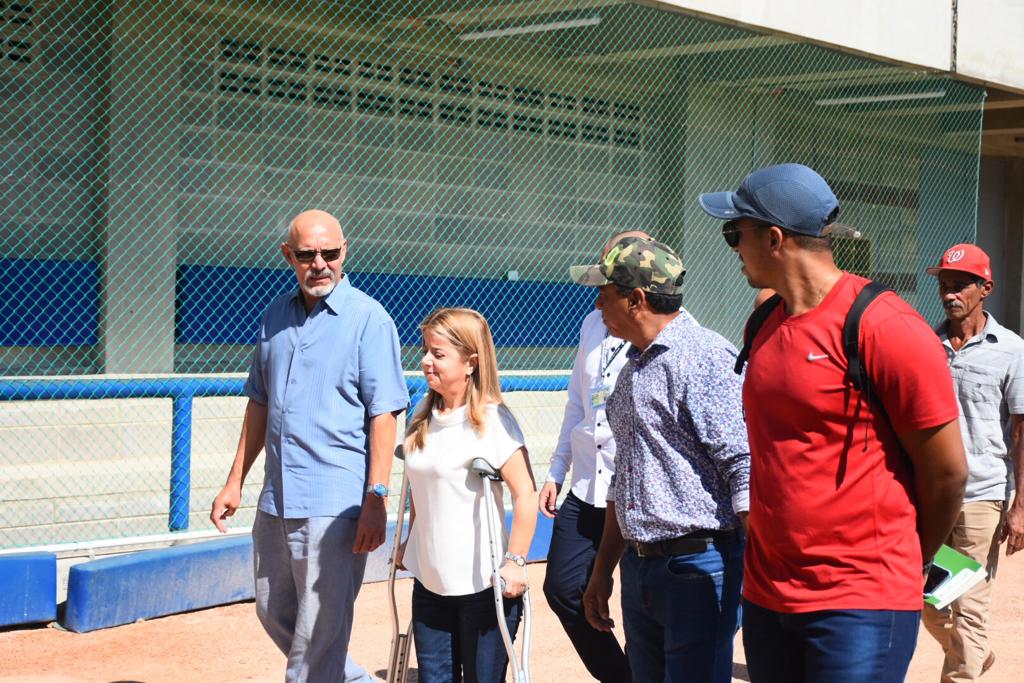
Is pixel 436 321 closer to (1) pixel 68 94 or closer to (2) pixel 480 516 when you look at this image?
(2) pixel 480 516

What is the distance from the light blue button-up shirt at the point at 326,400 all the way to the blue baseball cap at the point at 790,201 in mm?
1876

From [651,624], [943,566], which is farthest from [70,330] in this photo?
[943,566]

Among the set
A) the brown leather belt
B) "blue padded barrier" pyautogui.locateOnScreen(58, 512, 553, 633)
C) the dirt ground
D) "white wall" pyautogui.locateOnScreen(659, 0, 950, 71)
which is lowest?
the dirt ground

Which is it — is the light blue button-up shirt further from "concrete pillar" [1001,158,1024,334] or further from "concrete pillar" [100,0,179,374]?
"concrete pillar" [1001,158,1024,334]

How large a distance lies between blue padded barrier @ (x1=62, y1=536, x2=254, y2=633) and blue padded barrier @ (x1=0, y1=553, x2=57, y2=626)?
10cm

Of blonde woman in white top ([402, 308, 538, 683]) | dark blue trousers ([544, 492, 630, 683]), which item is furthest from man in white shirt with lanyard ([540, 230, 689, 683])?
blonde woman in white top ([402, 308, 538, 683])

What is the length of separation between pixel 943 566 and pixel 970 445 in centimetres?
271

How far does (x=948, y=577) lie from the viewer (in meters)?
2.84

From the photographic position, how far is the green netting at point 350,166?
895 centimetres

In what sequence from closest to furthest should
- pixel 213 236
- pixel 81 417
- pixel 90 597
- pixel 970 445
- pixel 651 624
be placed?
pixel 651 624
pixel 970 445
pixel 90 597
pixel 81 417
pixel 213 236

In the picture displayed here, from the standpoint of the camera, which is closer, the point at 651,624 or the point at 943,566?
the point at 943,566

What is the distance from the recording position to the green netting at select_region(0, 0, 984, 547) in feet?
29.4

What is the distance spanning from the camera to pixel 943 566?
2.86m

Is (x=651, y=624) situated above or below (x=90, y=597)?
above
